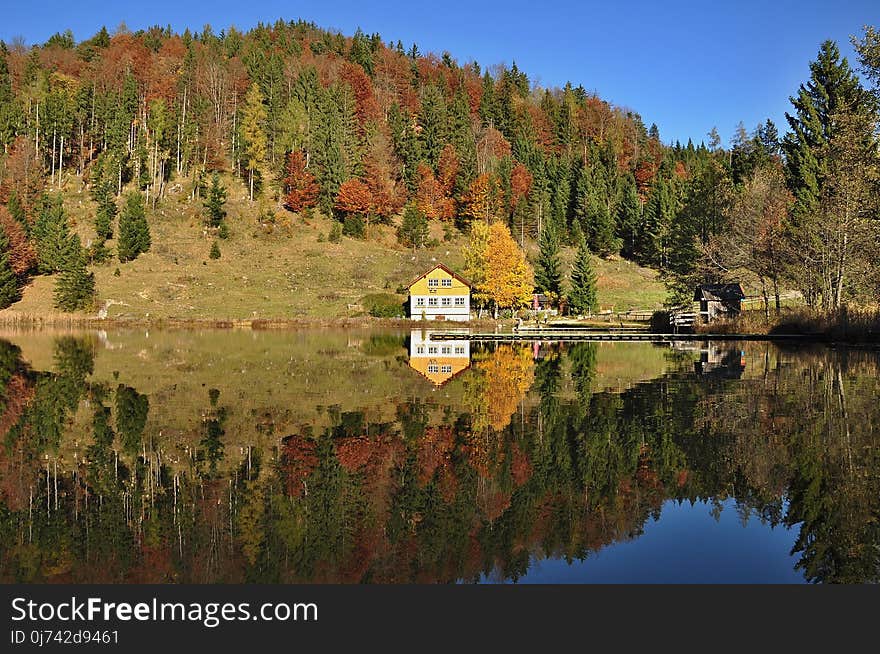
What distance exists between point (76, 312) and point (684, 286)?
6298cm

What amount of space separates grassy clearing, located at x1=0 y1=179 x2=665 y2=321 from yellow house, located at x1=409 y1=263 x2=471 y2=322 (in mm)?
3925

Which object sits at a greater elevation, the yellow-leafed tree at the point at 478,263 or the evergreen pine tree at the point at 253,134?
the evergreen pine tree at the point at 253,134

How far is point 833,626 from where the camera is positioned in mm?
6770

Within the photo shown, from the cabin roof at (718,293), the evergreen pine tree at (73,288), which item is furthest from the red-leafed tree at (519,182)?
the evergreen pine tree at (73,288)

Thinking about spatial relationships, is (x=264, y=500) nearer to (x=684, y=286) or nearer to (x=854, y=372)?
(x=854, y=372)

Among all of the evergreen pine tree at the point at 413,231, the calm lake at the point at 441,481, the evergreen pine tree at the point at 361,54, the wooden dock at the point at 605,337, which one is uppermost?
the evergreen pine tree at the point at 361,54

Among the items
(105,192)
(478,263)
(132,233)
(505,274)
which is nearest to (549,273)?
(505,274)

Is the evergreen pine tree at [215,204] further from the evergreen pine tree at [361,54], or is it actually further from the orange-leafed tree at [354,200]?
the evergreen pine tree at [361,54]

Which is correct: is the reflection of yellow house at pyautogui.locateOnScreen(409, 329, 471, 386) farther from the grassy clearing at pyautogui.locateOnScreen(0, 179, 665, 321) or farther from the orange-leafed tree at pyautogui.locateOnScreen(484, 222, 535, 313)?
the orange-leafed tree at pyautogui.locateOnScreen(484, 222, 535, 313)

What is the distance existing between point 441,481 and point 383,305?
70.3 meters

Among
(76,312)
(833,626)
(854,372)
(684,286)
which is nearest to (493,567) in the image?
(833,626)

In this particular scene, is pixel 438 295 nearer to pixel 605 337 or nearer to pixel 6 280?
pixel 605 337

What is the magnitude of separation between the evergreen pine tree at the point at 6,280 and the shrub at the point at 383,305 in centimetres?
3716

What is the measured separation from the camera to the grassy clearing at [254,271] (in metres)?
77.7
